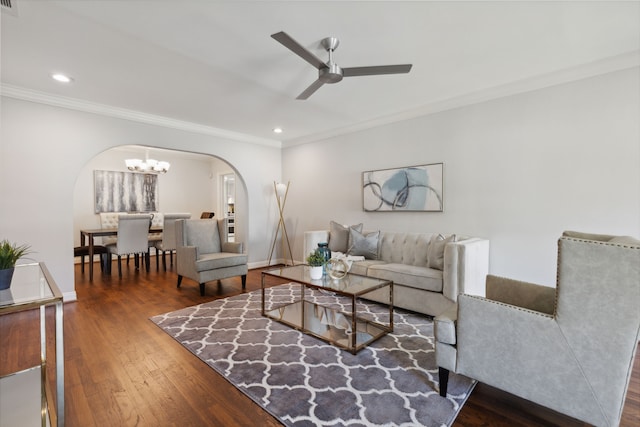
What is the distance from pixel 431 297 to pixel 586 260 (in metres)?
1.89

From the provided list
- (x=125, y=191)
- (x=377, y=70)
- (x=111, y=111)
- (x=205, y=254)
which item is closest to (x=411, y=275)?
(x=377, y=70)

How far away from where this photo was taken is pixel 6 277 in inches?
56.2

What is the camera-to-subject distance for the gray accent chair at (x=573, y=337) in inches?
49.0

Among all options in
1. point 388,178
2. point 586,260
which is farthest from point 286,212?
point 586,260

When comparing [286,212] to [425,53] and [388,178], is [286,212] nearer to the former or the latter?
[388,178]

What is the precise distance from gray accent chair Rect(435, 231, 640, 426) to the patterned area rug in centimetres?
41

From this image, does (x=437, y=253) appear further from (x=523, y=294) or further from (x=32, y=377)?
(x=32, y=377)

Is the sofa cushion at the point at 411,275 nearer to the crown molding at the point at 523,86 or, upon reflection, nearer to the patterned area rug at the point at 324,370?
the patterned area rug at the point at 324,370

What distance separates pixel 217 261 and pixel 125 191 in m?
4.39

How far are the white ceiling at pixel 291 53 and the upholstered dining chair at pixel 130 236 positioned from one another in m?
1.99

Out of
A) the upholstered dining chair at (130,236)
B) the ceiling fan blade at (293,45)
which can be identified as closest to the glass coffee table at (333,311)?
the ceiling fan blade at (293,45)

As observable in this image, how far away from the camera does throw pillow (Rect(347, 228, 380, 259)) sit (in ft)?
13.2

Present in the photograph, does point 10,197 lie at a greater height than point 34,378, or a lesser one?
greater

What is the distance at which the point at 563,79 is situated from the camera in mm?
2955
